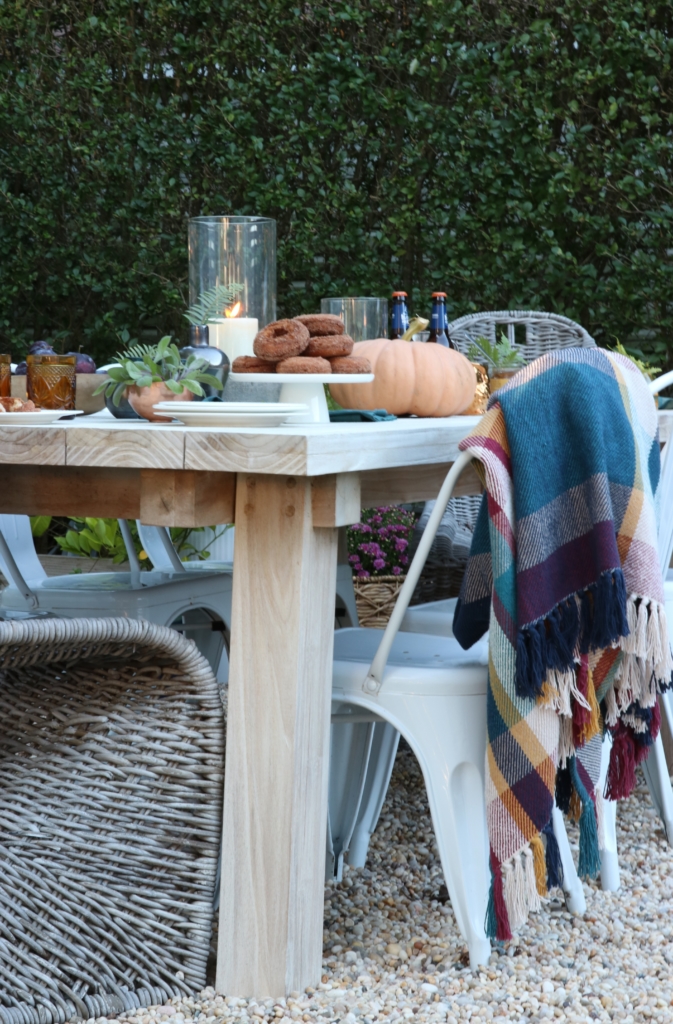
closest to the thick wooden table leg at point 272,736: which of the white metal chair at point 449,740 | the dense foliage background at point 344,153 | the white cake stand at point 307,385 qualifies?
the white metal chair at point 449,740

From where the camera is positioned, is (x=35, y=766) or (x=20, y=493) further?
(x=20, y=493)

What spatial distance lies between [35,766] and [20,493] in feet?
1.22

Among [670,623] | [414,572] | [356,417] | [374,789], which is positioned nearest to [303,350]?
[356,417]

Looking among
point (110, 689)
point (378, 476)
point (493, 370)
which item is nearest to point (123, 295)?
point (493, 370)

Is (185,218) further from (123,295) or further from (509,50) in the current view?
(509,50)

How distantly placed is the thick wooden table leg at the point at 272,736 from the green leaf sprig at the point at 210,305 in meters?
0.44

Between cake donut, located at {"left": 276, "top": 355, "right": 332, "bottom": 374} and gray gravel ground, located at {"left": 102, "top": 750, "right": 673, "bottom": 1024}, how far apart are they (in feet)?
2.69

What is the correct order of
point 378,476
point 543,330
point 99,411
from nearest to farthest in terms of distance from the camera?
point 378,476
point 99,411
point 543,330

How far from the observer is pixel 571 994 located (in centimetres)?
154

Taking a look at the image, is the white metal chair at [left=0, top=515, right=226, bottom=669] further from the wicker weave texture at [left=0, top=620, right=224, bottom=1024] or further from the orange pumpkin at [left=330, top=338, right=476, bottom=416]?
the wicker weave texture at [left=0, top=620, right=224, bottom=1024]

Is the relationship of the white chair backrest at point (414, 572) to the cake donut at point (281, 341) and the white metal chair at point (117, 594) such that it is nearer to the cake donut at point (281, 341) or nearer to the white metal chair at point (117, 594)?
the cake donut at point (281, 341)

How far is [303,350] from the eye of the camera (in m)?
1.66

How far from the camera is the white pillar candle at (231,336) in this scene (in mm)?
1833

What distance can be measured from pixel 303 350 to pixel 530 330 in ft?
5.39
